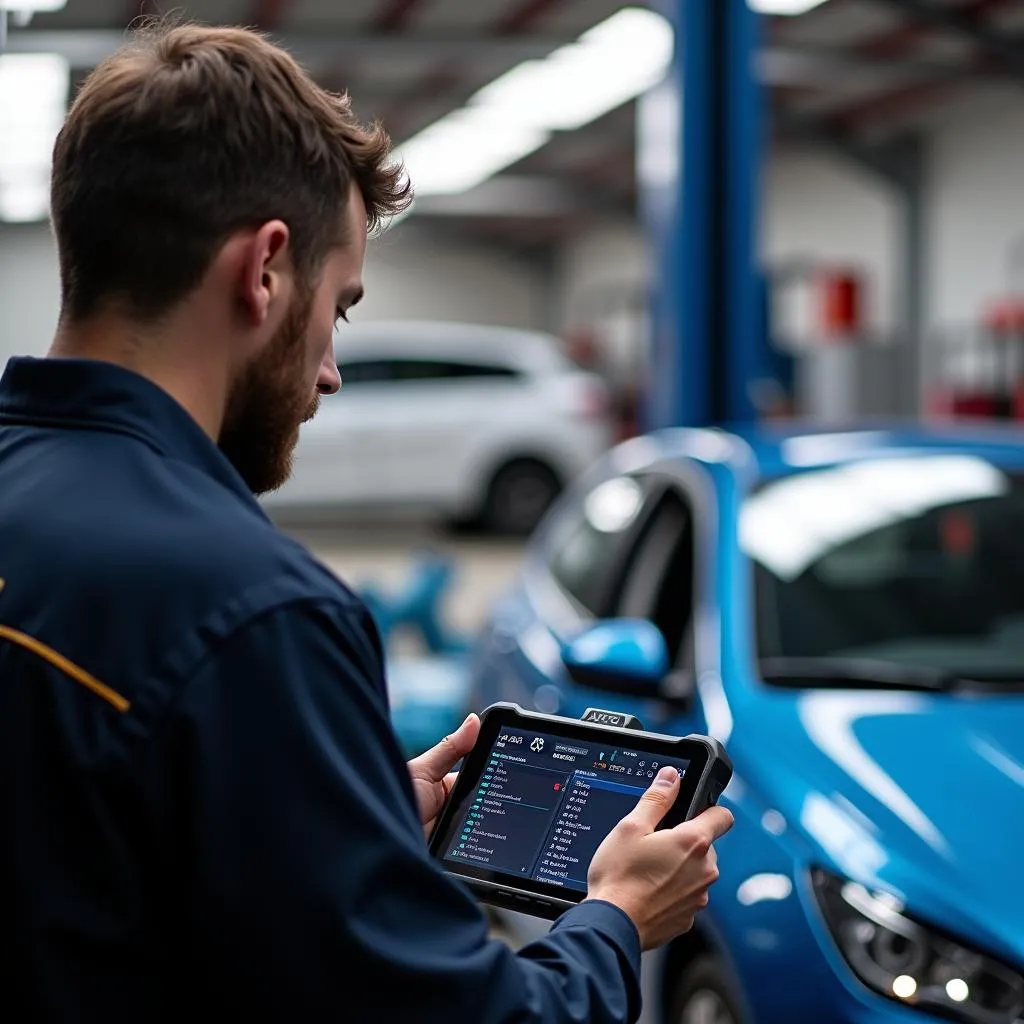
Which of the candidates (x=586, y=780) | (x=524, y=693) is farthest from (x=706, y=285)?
(x=586, y=780)

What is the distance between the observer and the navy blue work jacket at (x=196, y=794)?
1066 mm

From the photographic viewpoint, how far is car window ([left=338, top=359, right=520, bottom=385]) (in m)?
15.3

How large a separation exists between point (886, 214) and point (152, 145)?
18024mm

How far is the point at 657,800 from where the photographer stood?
143cm

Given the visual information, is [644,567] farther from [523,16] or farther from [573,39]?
[573,39]

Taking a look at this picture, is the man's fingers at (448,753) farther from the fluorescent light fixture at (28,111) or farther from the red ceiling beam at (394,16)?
the red ceiling beam at (394,16)

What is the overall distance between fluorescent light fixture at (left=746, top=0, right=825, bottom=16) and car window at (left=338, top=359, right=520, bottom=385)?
3.88 metres

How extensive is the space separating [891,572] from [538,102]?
13.8 meters

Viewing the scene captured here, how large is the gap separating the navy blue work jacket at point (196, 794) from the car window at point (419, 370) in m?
14.0

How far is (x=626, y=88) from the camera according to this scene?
16219mm

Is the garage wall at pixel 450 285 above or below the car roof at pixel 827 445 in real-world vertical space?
above

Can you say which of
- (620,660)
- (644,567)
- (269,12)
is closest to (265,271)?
(620,660)

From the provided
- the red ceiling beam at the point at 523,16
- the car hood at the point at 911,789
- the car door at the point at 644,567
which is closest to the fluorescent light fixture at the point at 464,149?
the red ceiling beam at the point at 523,16

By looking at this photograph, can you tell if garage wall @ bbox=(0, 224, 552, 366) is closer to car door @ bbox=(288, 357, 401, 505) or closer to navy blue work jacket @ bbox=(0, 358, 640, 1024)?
car door @ bbox=(288, 357, 401, 505)
